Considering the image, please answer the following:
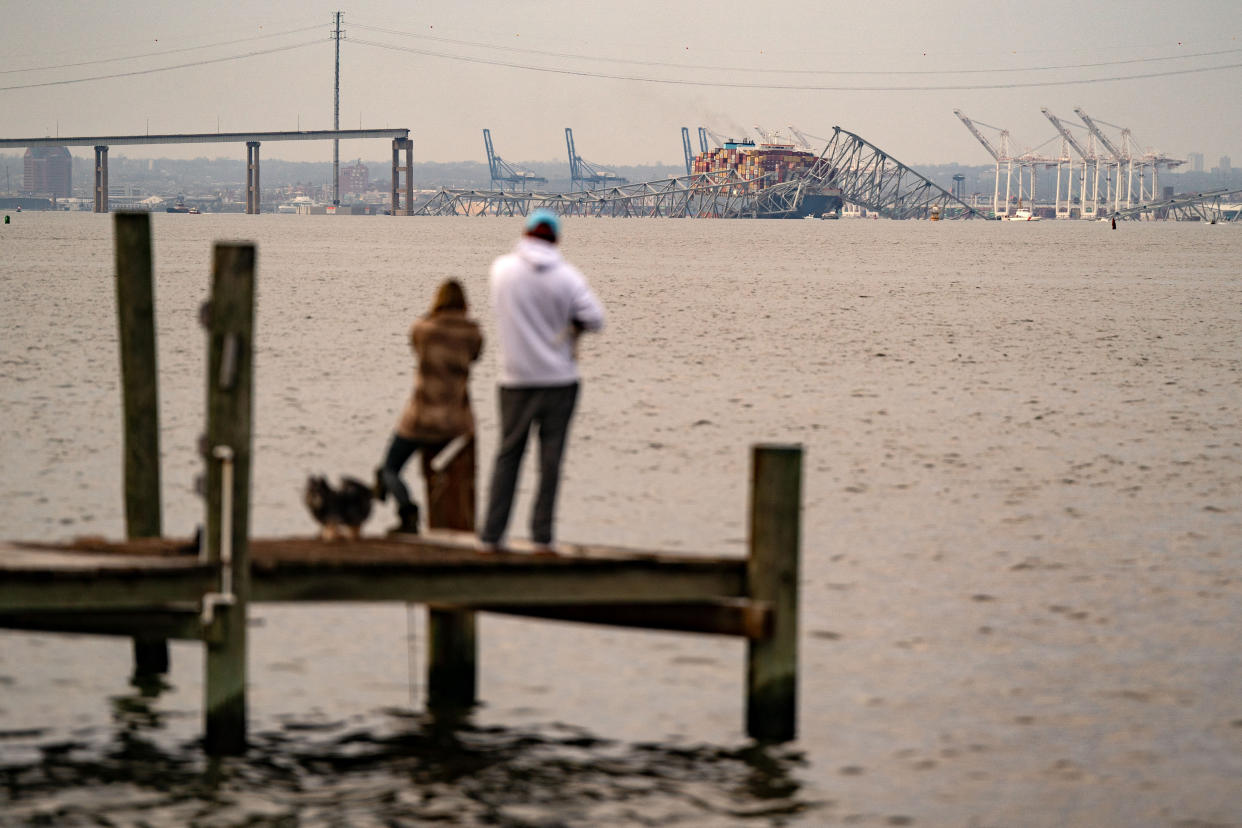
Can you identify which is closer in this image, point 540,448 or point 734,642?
point 540,448

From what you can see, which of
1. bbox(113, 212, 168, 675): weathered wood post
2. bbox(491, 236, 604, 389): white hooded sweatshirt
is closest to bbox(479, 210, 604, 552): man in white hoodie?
bbox(491, 236, 604, 389): white hooded sweatshirt

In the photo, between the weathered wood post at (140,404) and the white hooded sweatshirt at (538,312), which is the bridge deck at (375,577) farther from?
the weathered wood post at (140,404)

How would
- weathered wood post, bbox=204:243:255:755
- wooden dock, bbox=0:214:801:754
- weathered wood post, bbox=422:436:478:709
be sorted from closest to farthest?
weathered wood post, bbox=204:243:255:755, wooden dock, bbox=0:214:801:754, weathered wood post, bbox=422:436:478:709

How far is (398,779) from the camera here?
9031 mm

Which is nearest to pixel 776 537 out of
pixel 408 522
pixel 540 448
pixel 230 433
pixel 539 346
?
pixel 540 448

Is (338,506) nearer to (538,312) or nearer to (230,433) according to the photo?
(230,433)

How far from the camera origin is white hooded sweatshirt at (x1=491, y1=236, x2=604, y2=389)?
27.5 feet

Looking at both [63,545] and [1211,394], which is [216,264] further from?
Answer: [1211,394]

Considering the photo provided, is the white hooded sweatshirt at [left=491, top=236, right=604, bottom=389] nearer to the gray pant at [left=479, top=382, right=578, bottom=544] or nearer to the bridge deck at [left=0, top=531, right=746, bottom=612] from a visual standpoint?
the gray pant at [left=479, top=382, right=578, bottom=544]

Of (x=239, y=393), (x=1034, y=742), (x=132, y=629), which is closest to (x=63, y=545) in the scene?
(x=132, y=629)

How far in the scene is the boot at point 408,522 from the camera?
9414 millimetres

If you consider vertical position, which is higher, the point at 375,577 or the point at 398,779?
the point at 375,577

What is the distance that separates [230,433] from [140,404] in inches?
115

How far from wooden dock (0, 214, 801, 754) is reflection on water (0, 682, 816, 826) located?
0.30 m
